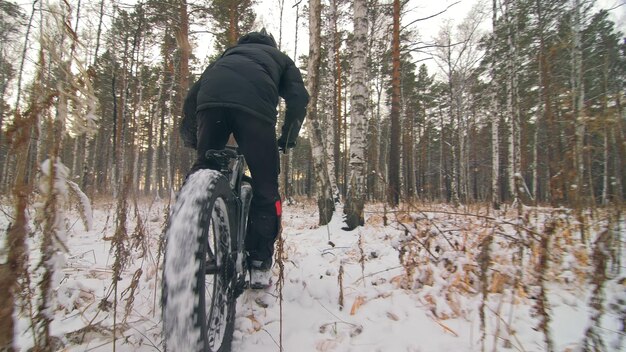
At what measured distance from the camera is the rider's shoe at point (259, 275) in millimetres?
1961

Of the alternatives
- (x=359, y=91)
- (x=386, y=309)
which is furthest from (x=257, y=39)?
(x=359, y=91)

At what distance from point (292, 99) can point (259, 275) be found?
1.19 metres

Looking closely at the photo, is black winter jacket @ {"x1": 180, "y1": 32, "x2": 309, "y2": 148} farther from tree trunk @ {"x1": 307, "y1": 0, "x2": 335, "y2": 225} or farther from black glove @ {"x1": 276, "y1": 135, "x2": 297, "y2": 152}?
tree trunk @ {"x1": 307, "y1": 0, "x2": 335, "y2": 225}

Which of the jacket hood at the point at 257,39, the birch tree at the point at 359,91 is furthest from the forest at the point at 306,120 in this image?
the jacket hood at the point at 257,39

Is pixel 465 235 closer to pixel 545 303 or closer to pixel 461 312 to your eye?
pixel 461 312

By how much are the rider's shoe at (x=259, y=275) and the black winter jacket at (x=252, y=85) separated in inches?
34.1

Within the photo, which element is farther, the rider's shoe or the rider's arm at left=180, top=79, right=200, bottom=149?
the rider's arm at left=180, top=79, right=200, bottom=149

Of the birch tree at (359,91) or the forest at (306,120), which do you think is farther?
the birch tree at (359,91)

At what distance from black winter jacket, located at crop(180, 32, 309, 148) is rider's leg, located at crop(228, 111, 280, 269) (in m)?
0.08

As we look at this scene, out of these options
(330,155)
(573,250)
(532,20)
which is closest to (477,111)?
(532,20)

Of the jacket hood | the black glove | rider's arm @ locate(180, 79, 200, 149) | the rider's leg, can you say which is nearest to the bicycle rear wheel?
the rider's leg

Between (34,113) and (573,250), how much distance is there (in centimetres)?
344

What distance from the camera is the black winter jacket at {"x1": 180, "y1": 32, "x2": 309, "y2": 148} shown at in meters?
1.69

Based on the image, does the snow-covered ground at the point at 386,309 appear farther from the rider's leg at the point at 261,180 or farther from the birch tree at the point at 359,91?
the birch tree at the point at 359,91
